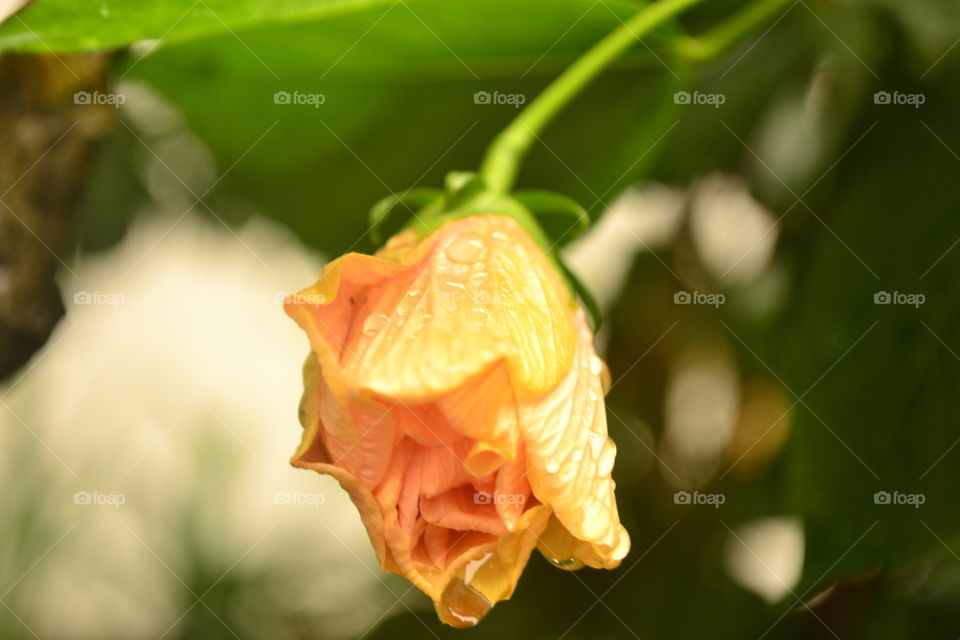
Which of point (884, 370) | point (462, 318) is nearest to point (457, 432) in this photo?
point (462, 318)

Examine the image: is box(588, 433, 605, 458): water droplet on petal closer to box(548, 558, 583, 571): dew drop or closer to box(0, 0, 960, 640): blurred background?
box(548, 558, 583, 571): dew drop

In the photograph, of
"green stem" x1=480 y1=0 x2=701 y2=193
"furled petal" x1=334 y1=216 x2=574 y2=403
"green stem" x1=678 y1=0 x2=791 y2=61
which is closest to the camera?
"furled petal" x1=334 y1=216 x2=574 y2=403

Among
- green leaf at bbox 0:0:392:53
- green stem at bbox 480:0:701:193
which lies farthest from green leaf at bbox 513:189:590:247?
green leaf at bbox 0:0:392:53

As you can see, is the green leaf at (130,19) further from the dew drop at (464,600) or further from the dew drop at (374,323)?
the dew drop at (464,600)

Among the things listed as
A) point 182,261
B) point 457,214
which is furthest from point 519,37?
point 182,261

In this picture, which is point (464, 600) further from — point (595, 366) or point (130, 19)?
point (130, 19)

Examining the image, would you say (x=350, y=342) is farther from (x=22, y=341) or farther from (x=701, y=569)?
(x=701, y=569)
